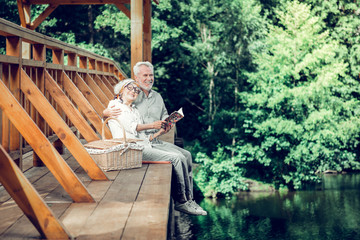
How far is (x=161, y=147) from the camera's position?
4824mm

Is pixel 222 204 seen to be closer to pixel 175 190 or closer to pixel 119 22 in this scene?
pixel 119 22

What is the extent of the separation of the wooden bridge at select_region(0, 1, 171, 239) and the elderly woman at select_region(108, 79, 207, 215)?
0.14 meters

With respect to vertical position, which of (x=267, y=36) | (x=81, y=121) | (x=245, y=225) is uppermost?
(x=267, y=36)

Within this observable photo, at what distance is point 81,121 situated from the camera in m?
4.41

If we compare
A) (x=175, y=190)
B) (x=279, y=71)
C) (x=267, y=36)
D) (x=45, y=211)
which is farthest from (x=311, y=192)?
(x=45, y=211)

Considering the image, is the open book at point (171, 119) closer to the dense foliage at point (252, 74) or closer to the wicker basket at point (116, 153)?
the wicker basket at point (116, 153)

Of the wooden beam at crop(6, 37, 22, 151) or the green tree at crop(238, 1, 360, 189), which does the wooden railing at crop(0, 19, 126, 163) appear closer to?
the wooden beam at crop(6, 37, 22, 151)

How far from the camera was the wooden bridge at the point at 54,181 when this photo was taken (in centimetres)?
260

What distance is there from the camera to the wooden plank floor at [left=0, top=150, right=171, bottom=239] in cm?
269

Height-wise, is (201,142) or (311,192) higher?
(201,142)

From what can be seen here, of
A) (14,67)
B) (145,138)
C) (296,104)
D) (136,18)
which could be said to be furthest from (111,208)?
(296,104)

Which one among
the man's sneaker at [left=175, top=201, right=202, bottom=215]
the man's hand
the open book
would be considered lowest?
the man's sneaker at [left=175, top=201, right=202, bottom=215]

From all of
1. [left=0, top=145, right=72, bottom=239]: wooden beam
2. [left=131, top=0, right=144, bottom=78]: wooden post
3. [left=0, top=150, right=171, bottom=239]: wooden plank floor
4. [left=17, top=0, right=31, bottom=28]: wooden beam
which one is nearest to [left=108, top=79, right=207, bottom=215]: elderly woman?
[left=0, top=150, right=171, bottom=239]: wooden plank floor

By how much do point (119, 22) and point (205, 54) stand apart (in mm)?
4819
